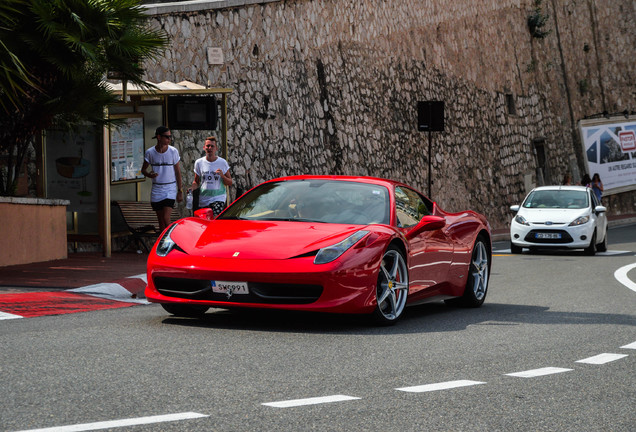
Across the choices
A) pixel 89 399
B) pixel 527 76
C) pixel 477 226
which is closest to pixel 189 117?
pixel 477 226

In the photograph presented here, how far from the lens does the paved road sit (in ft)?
17.3

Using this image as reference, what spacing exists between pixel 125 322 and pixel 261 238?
134cm

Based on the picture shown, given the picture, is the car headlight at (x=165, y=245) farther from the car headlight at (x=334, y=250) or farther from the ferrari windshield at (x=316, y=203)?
the car headlight at (x=334, y=250)

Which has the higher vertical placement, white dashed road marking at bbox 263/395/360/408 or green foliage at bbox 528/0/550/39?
green foliage at bbox 528/0/550/39

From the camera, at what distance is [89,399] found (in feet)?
18.0

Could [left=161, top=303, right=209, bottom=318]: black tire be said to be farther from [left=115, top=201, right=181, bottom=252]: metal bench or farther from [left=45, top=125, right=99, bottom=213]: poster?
[left=115, top=201, right=181, bottom=252]: metal bench

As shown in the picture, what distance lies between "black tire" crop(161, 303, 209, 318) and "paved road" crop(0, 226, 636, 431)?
0.35ft

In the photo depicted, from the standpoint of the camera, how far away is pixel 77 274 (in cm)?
1250

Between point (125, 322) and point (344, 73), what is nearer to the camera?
point (125, 322)

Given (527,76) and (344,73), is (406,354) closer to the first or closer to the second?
(344,73)

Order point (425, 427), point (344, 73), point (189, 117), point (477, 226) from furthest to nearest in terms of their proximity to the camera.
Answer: point (344, 73) → point (189, 117) → point (477, 226) → point (425, 427)

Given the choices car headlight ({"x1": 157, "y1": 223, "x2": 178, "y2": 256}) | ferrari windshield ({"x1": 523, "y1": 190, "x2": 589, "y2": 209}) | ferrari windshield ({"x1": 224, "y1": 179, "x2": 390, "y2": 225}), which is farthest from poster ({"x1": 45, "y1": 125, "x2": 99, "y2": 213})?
ferrari windshield ({"x1": 523, "y1": 190, "x2": 589, "y2": 209})

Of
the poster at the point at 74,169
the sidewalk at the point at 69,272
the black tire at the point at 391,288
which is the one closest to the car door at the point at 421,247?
the black tire at the point at 391,288

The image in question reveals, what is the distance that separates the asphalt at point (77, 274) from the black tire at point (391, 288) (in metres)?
3.37
